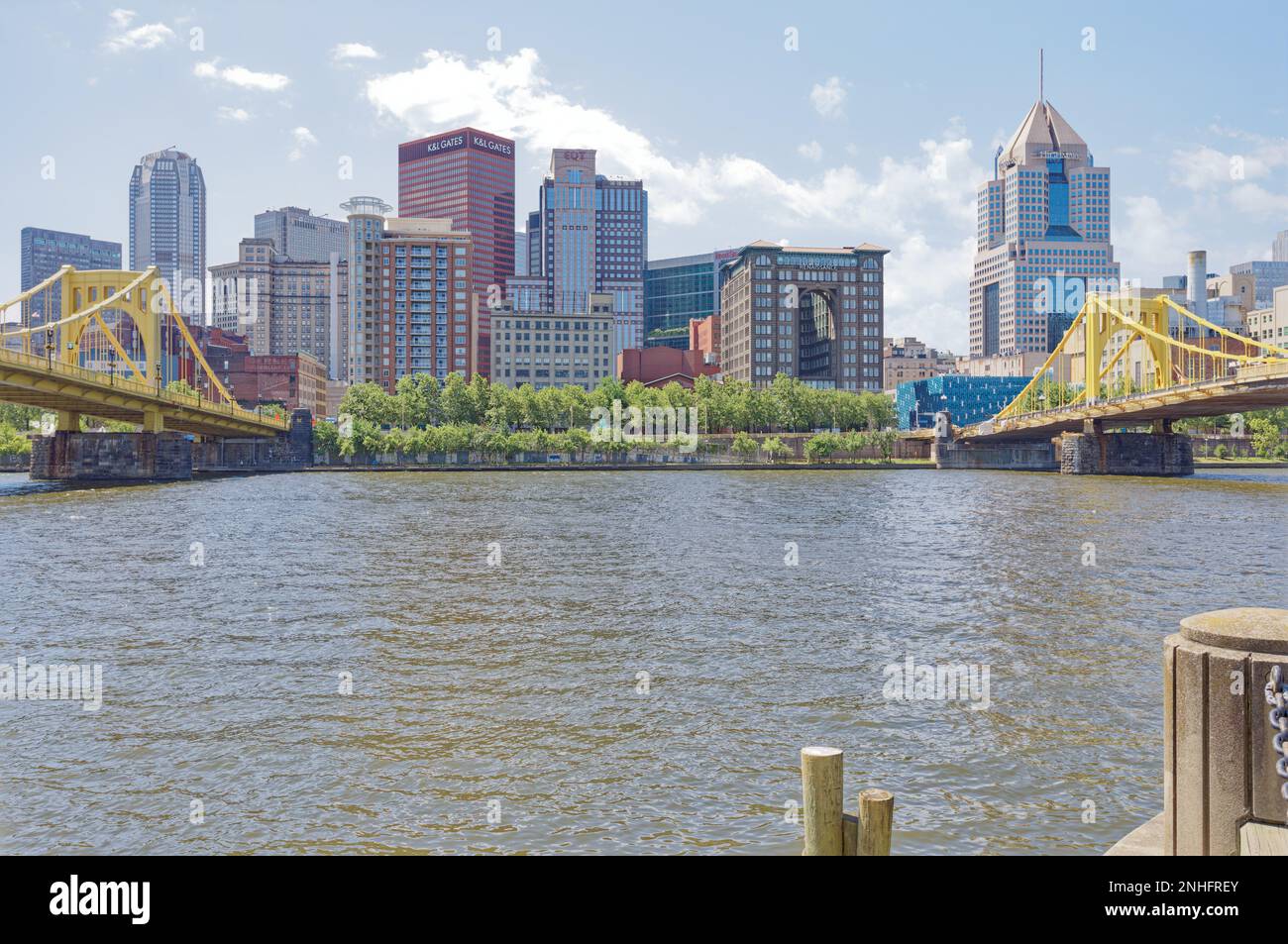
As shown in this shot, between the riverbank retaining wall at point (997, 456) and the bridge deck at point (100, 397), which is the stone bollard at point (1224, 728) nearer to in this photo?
the bridge deck at point (100, 397)

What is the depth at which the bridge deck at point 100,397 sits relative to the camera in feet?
243

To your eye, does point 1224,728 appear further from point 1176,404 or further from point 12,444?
point 12,444

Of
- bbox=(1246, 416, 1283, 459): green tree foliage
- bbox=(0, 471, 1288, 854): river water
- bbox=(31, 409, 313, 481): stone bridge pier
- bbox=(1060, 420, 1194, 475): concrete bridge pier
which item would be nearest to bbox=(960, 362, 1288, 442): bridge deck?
bbox=(1060, 420, 1194, 475): concrete bridge pier

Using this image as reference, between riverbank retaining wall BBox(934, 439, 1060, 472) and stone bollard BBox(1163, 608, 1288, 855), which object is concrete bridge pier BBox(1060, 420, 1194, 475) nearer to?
riverbank retaining wall BBox(934, 439, 1060, 472)

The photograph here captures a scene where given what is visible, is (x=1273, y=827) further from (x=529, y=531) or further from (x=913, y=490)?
(x=913, y=490)

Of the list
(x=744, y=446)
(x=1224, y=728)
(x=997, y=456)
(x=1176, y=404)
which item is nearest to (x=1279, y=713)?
(x=1224, y=728)

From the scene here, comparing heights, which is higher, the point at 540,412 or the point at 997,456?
the point at 540,412

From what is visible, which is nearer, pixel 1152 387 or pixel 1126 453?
pixel 1126 453

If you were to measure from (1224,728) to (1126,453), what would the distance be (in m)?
131

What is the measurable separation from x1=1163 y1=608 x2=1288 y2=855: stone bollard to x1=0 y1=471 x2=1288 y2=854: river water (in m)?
4.31

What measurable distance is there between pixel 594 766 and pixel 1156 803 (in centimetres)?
688

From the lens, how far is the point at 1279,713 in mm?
6812

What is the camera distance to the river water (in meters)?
12.2

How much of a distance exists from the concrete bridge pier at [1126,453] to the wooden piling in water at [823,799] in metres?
129
